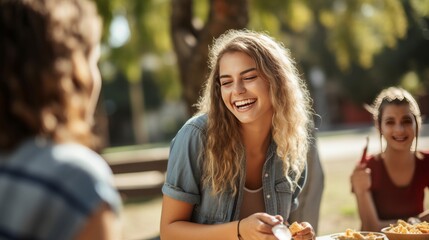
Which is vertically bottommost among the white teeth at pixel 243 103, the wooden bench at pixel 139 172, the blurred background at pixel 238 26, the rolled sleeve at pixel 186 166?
the wooden bench at pixel 139 172

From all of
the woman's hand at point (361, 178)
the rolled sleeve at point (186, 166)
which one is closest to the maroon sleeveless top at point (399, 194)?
the woman's hand at point (361, 178)

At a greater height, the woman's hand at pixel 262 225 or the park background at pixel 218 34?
the park background at pixel 218 34

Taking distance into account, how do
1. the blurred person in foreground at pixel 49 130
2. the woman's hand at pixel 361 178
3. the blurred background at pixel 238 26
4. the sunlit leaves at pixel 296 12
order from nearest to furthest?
1. the blurred person in foreground at pixel 49 130
2. the woman's hand at pixel 361 178
3. the blurred background at pixel 238 26
4. the sunlit leaves at pixel 296 12

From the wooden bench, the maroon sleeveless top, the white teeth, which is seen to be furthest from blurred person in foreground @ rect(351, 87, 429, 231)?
the wooden bench

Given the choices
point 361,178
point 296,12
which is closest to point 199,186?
point 361,178

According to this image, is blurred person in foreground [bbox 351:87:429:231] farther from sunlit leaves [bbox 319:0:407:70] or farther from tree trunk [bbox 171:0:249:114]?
sunlit leaves [bbox 319:0:407:70]

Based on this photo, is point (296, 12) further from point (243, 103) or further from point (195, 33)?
point (243, 103)

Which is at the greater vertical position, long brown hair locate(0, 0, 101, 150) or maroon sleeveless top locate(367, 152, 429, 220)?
long brown hair locate(0, 0, 101, 150)

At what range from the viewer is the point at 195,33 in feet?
22.2

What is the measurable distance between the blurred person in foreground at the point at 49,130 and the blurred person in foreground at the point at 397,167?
7.17 ft

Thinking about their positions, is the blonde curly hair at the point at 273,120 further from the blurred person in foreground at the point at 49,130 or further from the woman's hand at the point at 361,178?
the blurred person in foreground at the point at 49,130

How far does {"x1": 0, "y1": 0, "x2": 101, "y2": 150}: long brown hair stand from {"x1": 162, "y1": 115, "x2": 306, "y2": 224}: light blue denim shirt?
1.35 m

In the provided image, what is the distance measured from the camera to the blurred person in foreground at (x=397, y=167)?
3.31 meters

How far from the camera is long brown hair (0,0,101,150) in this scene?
134 cm
